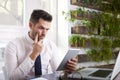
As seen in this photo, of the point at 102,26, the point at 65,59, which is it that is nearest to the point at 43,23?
the point at 65,59

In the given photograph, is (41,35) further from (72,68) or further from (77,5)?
(77,5)

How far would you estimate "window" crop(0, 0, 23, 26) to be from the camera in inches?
111

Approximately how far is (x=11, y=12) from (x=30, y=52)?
0.79 meters

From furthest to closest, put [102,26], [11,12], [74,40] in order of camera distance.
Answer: [102,26] < [74,40] < [11,12]

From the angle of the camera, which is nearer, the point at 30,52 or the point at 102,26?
the point at 30,52

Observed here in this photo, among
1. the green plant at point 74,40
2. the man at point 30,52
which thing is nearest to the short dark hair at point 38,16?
the man at point 30,52

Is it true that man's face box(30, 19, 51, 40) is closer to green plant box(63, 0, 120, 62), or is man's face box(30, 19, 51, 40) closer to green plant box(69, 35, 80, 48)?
green plant box(69, 35, 80, 48)

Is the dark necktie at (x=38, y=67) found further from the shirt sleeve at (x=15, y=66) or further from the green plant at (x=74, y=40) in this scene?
the green plant at (x=74, y=40)

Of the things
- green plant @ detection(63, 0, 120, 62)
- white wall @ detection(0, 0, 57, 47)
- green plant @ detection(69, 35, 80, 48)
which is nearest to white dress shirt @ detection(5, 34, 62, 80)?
white wall @ detection(0, 0, 57, 47)

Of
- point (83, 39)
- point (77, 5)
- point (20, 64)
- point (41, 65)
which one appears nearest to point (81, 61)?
point (83, 39)

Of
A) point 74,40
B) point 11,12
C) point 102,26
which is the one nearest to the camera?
point 11,12

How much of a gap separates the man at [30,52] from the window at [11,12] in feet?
1.88

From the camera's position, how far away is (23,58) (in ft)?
7.56

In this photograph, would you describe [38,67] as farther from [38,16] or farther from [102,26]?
[102,26]
